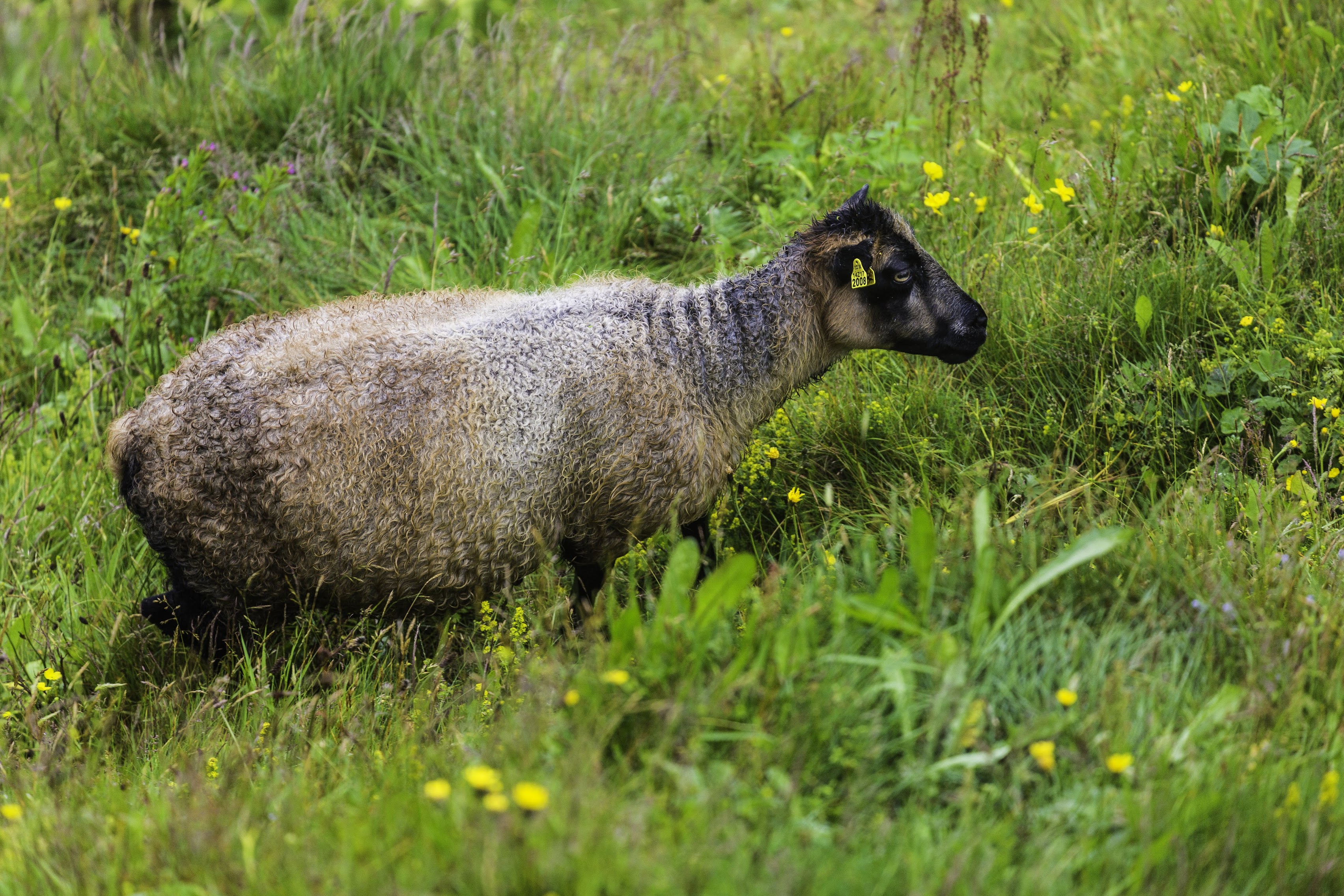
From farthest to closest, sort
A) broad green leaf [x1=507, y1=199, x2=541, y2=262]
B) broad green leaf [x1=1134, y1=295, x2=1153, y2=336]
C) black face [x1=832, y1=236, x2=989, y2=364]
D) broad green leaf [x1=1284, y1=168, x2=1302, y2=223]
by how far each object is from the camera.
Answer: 1. broad green leaf [x1=507, y1=199, x2=541, y2=262]
2. broad green leaf [x1=1284, y1=168, x2=1302, y2=223]
3. broad green leaf [x1=1134, y1=295, x2=1153, y2=336]
4. black face [x1=832, y1=236, x2=989, y2=364]

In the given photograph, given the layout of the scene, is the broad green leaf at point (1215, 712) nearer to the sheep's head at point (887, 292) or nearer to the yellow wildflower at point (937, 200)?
the sheep's head at point (887, 292)

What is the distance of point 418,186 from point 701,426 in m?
2.83

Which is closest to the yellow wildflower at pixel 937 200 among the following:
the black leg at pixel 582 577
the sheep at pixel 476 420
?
the sheep at pixel 476 420

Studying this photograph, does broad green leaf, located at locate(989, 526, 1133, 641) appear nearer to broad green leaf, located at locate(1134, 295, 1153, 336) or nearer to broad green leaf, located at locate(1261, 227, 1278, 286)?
broad green leaf, located at locate(1134, 295, 1153, 336)

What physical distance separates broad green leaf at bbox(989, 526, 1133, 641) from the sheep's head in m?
1.57

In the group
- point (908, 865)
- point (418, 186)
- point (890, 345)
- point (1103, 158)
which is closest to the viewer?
point (908, 865)

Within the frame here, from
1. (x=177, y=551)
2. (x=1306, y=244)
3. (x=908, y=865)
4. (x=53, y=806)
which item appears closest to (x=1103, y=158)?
(x=1306, y=244)

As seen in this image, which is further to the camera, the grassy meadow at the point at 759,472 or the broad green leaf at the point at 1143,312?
the broad green leaf at the point at 1143,312

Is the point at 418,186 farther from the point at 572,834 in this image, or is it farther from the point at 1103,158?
the point at 572,834

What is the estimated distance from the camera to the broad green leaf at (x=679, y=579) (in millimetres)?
2791

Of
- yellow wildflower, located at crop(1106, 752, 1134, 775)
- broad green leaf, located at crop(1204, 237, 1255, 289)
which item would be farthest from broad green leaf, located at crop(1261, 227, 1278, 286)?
yellow wildflower, located at crop(1106, 752, 1134, 775)

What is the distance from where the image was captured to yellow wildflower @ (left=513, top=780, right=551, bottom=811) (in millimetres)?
2088

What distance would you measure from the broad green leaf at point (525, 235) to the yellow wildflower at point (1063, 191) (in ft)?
8.07

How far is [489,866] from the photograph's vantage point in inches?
80.9
